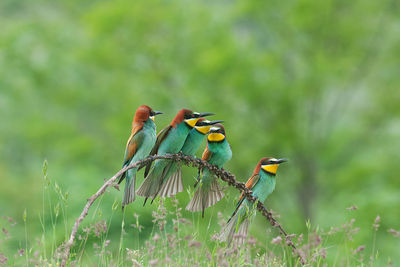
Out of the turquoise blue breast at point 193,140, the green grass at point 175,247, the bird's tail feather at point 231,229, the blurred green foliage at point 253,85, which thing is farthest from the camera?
the blurred green foliage at point 253,85

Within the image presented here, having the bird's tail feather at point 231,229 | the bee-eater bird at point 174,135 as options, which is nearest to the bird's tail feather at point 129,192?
the bee-eater bird at point 174,135

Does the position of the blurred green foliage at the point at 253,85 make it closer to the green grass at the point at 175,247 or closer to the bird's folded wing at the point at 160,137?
the bird's folded wing at the point at 160,137

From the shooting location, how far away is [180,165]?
97.7 inches

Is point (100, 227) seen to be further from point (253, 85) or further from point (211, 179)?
point (253, 85)

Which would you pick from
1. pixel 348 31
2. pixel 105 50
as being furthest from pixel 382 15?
pixel 105 50

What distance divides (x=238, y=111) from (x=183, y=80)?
1515mm

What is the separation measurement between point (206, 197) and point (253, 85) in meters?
9.29

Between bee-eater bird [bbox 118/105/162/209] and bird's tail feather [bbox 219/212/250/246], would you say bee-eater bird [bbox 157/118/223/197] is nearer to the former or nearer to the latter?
bee-eater bird [bbox 118/105/162/209]

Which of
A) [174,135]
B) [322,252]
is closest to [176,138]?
[174,135]

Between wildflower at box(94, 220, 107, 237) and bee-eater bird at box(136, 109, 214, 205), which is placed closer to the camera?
wildflower at box(94, 220, 107, 237)

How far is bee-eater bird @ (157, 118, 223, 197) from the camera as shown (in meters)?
2.41

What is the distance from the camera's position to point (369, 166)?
11.9 meters

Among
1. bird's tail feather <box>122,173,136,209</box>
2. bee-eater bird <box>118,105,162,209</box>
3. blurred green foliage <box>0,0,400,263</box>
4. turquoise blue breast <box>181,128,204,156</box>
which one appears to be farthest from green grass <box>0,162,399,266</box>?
blurred green foliage <box>0,0,400,263</box>

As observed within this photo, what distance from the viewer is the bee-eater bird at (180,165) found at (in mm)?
2406
